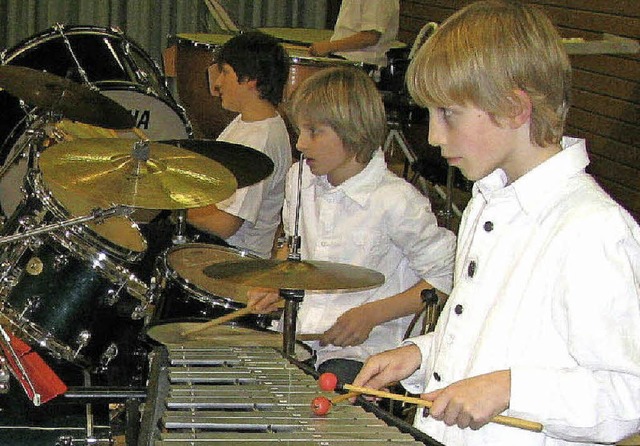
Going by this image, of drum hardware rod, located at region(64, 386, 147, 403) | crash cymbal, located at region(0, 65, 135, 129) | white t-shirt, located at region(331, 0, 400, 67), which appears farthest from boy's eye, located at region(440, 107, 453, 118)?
white t-shirt, located at region(331, 0, 400, 67)

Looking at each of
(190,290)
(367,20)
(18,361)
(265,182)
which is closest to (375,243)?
(190,290)

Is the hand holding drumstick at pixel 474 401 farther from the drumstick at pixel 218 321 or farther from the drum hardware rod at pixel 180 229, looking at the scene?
the drum hardware rod at pixel 180 229

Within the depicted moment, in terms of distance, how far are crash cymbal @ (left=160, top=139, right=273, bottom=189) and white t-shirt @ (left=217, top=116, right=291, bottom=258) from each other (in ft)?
1.27

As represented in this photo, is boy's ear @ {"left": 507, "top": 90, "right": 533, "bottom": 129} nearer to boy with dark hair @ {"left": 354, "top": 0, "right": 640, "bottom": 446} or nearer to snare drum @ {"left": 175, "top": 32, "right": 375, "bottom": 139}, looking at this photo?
boy with dark hair @ {"left": 354, "top": 0, "right": 640, "bottom": 446}

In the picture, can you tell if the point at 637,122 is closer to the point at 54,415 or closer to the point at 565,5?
the point at 565,5

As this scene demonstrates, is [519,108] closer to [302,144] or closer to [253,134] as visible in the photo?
[302,144]

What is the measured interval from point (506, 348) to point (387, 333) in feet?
5.09

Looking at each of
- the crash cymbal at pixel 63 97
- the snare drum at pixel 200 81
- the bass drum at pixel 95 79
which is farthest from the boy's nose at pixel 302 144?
the snare drum at pixel 200 81

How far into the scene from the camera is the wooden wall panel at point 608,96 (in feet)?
20.0

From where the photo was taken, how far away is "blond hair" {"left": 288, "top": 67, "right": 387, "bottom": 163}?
12.5 ft

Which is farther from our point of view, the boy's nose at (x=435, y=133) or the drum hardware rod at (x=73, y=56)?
the drum hardware rod at (x=73, y=56)

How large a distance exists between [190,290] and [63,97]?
1317 mm

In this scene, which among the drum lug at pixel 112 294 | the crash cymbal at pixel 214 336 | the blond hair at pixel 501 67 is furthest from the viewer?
the drum lug at pixel 112 294

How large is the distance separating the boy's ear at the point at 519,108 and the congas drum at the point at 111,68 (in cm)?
425
